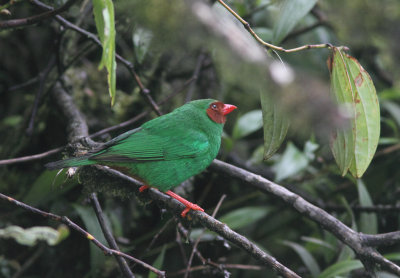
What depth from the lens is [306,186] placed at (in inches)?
170

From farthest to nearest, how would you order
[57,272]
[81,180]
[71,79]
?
1. [71,79]
2. [57,272]
3. [81,180]

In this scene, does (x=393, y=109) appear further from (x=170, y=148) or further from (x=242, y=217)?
(x=170, y=148)

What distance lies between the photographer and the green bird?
2627mm

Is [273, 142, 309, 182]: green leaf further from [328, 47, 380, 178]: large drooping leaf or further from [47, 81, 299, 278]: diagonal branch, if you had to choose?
[328, 47, 380, 178]: large drooping leaf

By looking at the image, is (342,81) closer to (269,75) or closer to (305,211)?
(305,211)

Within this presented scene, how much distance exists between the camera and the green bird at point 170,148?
263cm

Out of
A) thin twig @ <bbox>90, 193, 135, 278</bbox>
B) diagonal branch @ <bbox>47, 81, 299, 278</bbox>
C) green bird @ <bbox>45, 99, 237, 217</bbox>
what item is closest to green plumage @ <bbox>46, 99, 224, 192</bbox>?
green bird @ <bbox>45, 99, 237, 217</bbox>

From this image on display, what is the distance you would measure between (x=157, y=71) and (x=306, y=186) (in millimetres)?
1932

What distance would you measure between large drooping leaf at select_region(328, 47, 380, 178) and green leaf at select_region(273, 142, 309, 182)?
160 cm

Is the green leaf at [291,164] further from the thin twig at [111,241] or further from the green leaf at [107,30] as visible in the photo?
the green leaf at [107,30]

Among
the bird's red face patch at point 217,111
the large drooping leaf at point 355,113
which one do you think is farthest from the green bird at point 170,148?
the large drooping leaf at point 355,113

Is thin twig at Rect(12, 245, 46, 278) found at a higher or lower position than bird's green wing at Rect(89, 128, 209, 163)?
lower

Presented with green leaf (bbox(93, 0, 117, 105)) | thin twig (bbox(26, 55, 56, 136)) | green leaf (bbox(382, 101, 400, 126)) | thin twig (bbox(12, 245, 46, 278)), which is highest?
green leaf (bbox(93, 0, 117, 105))

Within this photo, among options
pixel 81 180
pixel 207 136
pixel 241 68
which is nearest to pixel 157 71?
pixel 207 136
